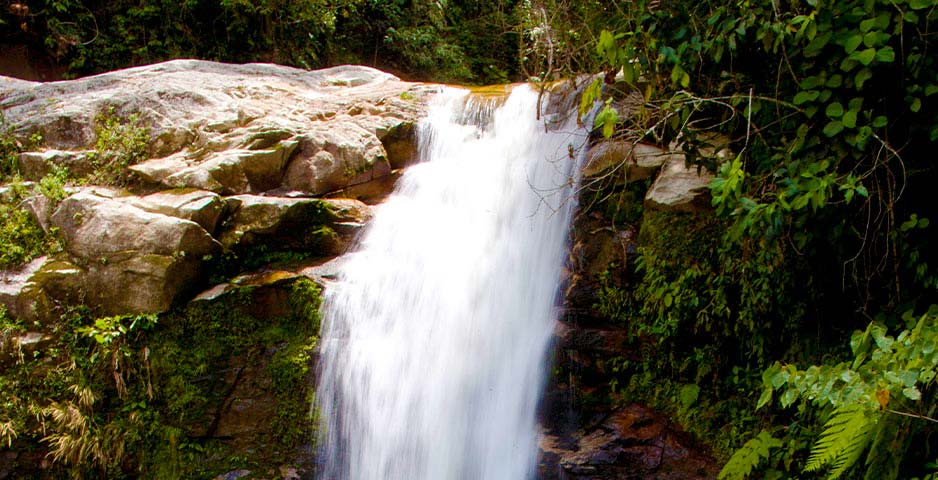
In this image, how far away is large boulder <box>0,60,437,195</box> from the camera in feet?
18.1

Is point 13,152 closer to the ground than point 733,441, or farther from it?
farther from it

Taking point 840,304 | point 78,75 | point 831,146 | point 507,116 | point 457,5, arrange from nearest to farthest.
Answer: point 831,146, point 840,304, point 507,116, point 78,75, point 457,5

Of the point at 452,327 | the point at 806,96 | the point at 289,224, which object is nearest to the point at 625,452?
the point at 452,327

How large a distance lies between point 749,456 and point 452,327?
216 cm

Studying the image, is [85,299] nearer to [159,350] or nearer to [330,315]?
[159,350]

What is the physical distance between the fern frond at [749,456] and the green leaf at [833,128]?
1694 millimetres

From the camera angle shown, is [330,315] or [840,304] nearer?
[840,304]

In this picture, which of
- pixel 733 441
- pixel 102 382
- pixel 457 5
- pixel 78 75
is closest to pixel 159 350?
pixel 102 382

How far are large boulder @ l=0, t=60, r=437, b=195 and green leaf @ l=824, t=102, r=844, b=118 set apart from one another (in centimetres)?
379

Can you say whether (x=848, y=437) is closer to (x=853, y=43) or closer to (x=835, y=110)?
(x=835, y=110)

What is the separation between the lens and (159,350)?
4738 mm

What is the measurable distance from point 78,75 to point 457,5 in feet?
22.8

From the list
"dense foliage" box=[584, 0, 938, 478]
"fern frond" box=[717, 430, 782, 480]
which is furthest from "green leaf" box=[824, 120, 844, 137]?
"fern frond" box=[717, 430, 782, 480]

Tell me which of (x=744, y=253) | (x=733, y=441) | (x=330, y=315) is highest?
(x=744, y=253)
